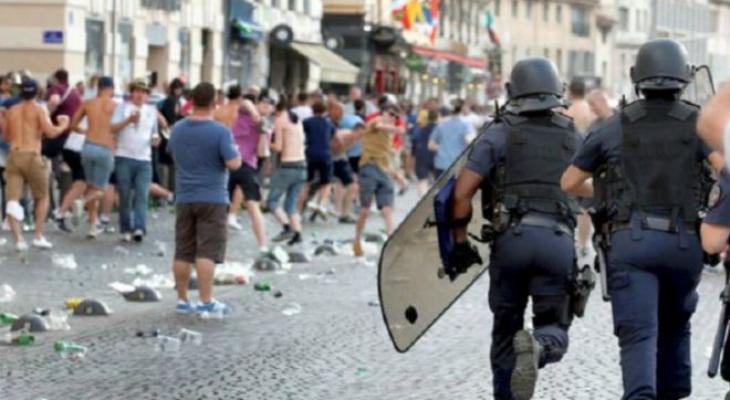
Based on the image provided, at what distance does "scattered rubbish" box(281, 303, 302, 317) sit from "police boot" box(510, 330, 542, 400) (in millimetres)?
6536

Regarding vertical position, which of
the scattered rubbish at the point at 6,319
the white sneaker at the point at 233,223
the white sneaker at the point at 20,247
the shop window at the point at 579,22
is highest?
the scattered rubbish at the point at 6,319

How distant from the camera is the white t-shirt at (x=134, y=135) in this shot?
74.4ft

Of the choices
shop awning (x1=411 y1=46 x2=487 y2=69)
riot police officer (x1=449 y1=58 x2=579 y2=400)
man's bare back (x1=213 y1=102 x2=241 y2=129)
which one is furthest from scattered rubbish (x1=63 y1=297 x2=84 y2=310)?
shop awning (x1=411 y1=46 x2=487 y2=69)

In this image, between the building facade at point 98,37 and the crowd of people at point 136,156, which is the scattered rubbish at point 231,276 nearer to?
the crowd of people at point 136,156

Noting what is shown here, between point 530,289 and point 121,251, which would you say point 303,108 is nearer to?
point 121,251

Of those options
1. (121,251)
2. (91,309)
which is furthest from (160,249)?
(91,309)

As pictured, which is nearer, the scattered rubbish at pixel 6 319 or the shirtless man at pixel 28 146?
the scattered rubbish at pixel 6 319

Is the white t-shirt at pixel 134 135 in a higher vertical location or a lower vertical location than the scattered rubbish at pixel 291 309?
higher

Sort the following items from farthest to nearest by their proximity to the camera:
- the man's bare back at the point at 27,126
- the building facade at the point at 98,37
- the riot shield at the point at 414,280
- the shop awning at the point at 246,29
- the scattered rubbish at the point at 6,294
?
the shop awning at the point at 246,29 → the building facade at the point at 98,37 → the man's bare back at the point at 27,126 → the scattered rubbish at the point at 6,294 → the riot shield at the point at 414,280

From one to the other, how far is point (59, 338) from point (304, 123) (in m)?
13.0

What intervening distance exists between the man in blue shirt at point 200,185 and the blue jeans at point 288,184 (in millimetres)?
8271

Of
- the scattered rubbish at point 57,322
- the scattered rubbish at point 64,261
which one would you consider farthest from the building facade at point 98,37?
the scattered rubbish at point 57,322

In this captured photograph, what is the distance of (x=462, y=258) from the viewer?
33.2 feet

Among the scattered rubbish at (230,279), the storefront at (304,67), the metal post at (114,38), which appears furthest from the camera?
the storefront at (304,67)
